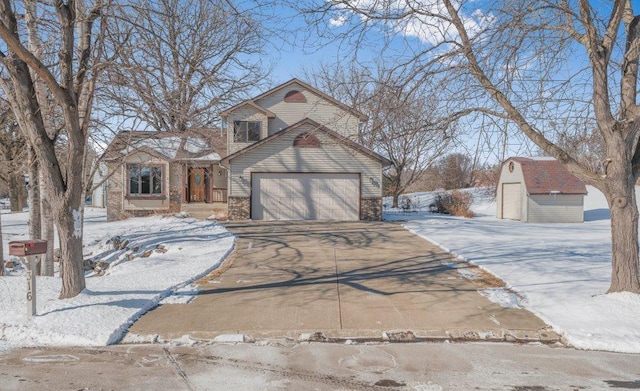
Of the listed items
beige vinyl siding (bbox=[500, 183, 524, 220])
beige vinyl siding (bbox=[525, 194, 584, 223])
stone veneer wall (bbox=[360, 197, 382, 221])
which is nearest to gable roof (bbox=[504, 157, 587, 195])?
beige vinyl siding (bbox=[525, 194, 584, 223])

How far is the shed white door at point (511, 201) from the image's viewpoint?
27.8m

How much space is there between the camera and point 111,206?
25734 mm

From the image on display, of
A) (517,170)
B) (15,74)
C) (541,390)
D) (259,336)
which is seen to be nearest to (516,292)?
(541,390)

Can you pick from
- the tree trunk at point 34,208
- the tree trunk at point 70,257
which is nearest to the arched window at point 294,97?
the tree trunk at point 34,208

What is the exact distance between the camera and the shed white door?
2780 cm

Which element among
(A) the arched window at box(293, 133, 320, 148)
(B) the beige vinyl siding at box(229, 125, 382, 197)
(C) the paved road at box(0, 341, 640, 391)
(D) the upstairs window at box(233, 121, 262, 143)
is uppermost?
(D) the upstairs window at box(233, 121, 262, 143)

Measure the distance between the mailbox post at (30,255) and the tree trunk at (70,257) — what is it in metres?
0.64

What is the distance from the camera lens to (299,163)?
2212 centimetres

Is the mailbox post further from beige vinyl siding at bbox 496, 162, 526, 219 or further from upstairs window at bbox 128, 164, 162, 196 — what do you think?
beige vinyl siding at bbox 496, 162, 526, 219

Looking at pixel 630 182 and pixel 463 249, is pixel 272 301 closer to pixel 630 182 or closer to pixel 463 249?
pixel 630 182

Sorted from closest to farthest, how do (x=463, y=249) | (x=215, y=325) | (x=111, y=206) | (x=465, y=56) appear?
(x=215, y=325), (x=465, y=56), (x=463, y=249), (x=111, y=206)

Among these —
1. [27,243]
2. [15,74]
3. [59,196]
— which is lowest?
[27,243]

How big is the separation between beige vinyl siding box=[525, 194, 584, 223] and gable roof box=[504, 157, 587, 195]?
331mm

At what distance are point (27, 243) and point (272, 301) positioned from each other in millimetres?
3586
